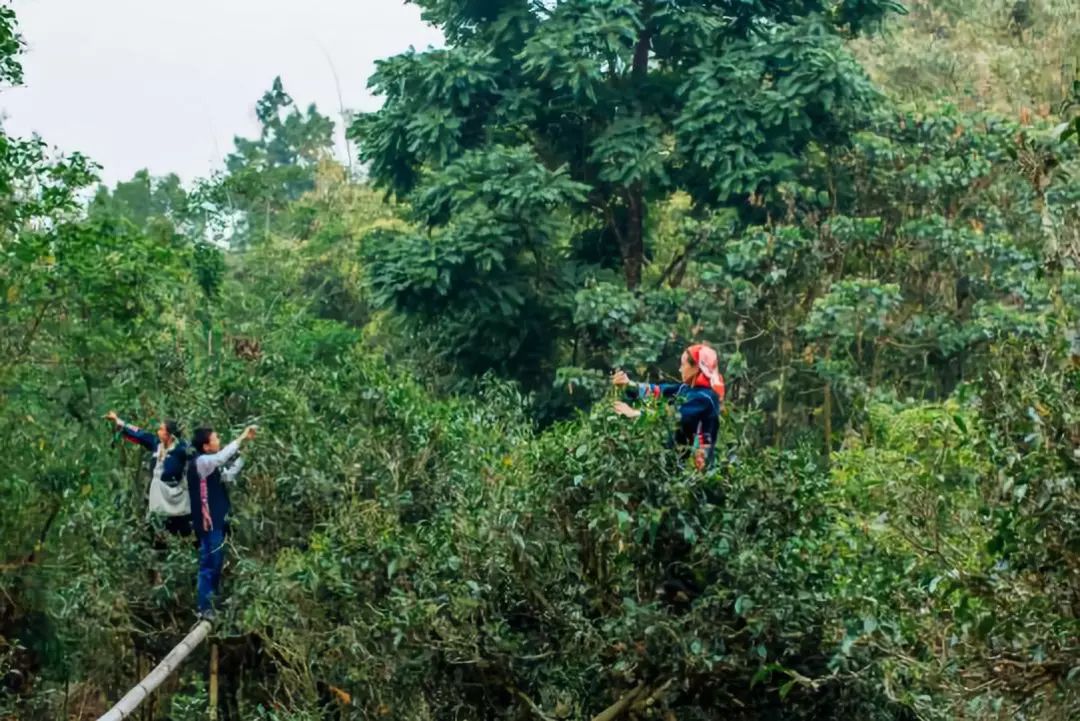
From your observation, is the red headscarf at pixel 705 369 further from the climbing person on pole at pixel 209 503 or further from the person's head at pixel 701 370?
the climbing person on pole at pixel 209 503

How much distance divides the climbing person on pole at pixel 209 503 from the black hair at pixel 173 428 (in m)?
0.16

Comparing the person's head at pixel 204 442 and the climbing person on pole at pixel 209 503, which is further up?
the person's head at pixel 204 442

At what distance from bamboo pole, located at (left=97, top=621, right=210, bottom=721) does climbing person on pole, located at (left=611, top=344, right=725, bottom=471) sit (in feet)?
10.7

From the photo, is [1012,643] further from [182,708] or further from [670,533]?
[182,708]

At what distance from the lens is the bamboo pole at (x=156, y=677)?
8461 mm

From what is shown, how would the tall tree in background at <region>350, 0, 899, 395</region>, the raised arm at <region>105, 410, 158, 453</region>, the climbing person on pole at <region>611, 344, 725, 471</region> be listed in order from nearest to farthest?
the climbing person on pole at <region>611, 344, 725, 471</region>
the raised arm at <region>105, 410, 158, 453</region>
the tall tree in background at <region>350, 0, 899, 395</region>

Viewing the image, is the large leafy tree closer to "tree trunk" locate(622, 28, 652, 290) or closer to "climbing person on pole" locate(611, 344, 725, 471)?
"tree trunk" locate(622, 28, 652, 290)

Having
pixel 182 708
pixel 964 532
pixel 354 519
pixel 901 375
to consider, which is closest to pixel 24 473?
pixel 182 708

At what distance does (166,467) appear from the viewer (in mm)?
9836

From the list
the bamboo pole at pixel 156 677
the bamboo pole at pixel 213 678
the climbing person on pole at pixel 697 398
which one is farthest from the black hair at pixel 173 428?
the climbing person on pole at pixel 697 398

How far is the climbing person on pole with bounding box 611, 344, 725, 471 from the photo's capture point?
290 inches

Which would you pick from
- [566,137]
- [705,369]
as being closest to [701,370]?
[705,369]

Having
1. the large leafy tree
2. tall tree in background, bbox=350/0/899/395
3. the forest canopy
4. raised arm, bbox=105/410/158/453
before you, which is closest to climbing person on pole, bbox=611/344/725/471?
the forest canopy

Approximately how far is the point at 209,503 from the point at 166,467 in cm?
34
